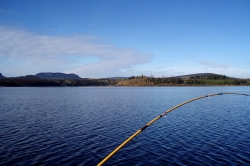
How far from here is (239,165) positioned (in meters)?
14.4

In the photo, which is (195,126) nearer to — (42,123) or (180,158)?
(180,158)

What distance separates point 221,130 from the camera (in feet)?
80.4

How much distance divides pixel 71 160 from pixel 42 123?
15.0m

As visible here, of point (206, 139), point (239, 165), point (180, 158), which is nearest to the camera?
point (239, 165)

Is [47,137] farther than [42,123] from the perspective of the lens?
No

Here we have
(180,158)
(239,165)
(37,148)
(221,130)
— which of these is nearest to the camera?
(239,165)

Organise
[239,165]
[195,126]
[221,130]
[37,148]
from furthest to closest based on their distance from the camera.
Result: [195,126] < [221,130] < [37,148] < [239,165]

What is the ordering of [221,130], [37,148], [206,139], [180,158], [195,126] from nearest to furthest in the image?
[180,158] < [37,148] < [206,139] < [221,130] < [195,126]

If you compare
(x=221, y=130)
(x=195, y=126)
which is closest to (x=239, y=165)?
(x=221, y=130)

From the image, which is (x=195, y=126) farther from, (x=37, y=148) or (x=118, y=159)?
(x=37, y=148)

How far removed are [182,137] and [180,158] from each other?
6059 millimetres

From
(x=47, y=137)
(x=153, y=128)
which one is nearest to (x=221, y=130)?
(x=153, y=128)

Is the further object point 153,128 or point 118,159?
point 153,128

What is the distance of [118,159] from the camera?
604 inches
